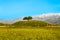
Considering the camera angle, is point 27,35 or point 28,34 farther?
point 28,34

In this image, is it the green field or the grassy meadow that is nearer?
the green field

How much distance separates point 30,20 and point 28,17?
19.1 ft

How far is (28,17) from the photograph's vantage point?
155m

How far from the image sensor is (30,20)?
524ft

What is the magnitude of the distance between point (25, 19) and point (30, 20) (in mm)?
5638

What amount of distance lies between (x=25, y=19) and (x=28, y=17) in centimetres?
322

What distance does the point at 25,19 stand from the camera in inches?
6142

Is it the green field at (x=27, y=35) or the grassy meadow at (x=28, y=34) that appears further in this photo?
the grassy meadow at (x=28, y=34)

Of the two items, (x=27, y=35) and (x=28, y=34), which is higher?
(x=28, y=34)
